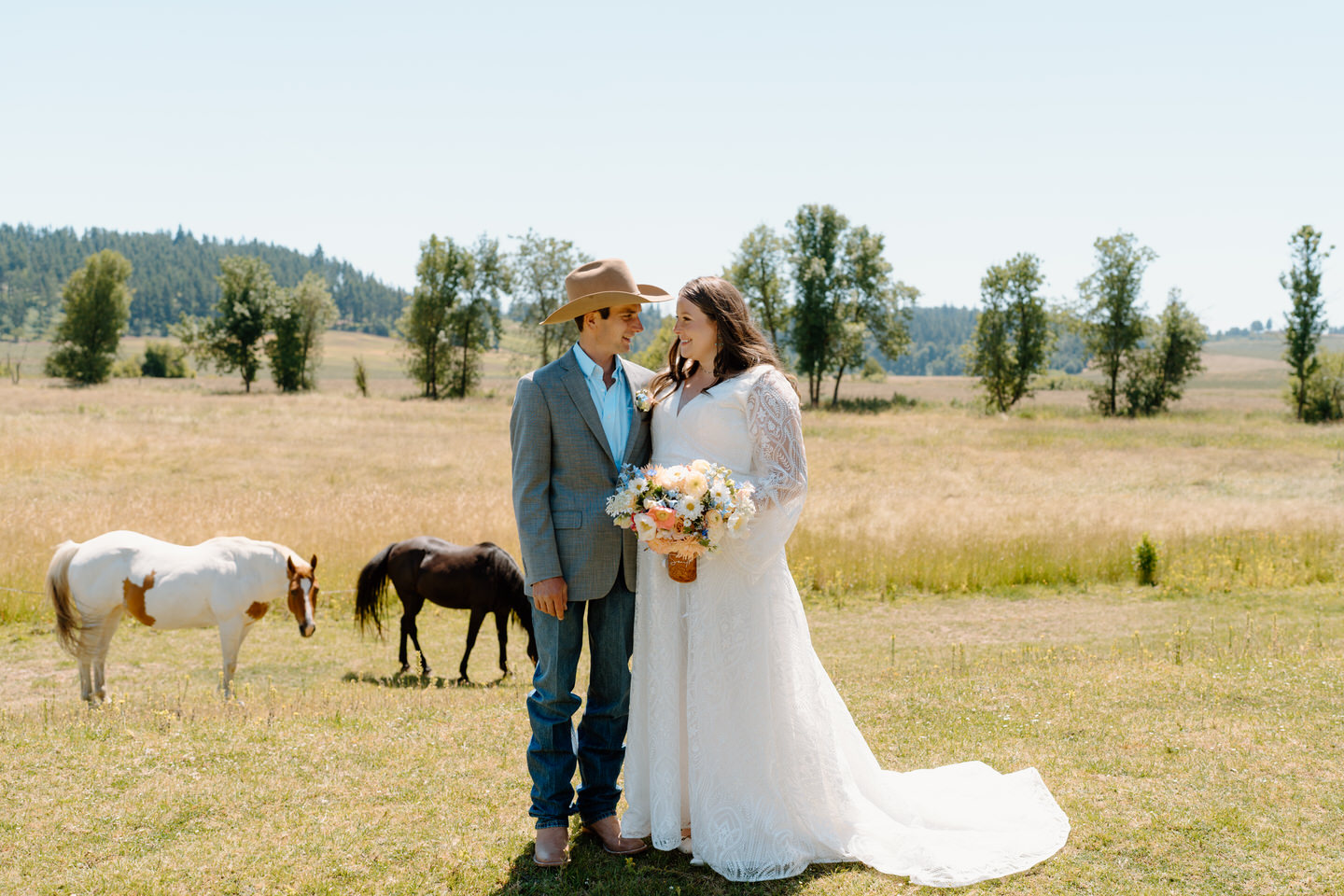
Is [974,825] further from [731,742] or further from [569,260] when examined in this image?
[569,260]

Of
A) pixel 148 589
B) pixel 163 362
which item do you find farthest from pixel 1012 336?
pixel 163 362

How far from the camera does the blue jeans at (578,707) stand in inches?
159

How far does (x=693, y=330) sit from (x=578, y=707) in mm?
1788

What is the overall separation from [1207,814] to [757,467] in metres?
2.78

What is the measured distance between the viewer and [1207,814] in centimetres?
431

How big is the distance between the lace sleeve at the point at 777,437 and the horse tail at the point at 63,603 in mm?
6291

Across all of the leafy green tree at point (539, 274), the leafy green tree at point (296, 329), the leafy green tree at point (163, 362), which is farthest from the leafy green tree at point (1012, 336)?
the leafy green tree at point (163, 362)

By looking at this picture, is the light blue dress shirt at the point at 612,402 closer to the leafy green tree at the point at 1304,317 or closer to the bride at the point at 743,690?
the bride at the point at 743,690

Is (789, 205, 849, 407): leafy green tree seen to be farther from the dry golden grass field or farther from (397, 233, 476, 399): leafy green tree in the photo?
the dry golden grass field

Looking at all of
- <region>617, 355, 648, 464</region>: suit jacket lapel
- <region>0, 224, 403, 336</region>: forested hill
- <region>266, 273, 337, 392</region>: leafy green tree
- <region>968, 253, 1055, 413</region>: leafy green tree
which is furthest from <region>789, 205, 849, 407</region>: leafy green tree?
<region>0, 224, 403, 336</region>: forested hill

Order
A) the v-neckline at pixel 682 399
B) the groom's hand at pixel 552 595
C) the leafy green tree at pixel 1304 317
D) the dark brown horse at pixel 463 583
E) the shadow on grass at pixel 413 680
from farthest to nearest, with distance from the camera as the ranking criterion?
1. the leafy green tree at pixel 1304 317
2. the dark brown horse at pixel 463 583
3. the shadow on grass at pixel 413 680
4. the v-neckline at pixel 682 399
5. the groom's hand at pixel 552 595

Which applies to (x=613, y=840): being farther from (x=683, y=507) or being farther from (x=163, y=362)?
(x=163, y=362)

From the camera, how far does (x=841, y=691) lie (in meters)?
7.08

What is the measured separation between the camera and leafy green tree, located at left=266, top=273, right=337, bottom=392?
67750 millimetres
